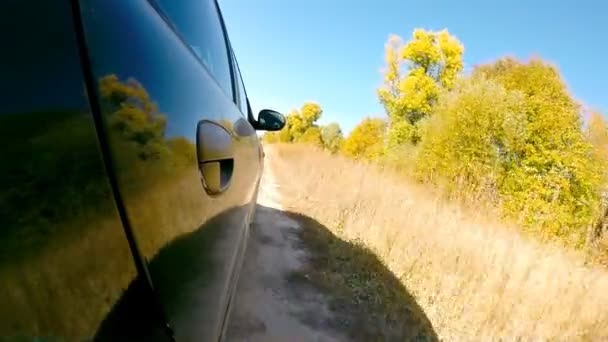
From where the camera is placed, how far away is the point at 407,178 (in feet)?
27.3

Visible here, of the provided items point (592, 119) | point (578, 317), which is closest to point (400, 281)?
point (578, 317)

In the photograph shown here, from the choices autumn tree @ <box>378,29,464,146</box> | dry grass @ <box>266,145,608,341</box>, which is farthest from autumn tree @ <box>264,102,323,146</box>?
dry grass @ <box>266,145,608,341</box>

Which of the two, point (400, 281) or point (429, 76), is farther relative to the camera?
point (429, 76)

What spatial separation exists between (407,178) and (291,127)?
46358 mm

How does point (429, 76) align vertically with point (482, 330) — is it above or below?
above

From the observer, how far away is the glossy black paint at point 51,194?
1.09 ft

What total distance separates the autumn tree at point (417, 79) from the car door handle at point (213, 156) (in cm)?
2750

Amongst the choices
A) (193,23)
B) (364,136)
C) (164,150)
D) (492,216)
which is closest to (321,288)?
(193,23)

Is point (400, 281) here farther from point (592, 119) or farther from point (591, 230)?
point (592, 119)

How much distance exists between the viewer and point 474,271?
3.51 m

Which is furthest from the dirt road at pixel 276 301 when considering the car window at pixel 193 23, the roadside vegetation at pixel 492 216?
the car window at pixel 193 23

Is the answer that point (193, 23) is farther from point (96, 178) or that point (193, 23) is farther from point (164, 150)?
point (96, 178)

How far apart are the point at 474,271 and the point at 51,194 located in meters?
3.84

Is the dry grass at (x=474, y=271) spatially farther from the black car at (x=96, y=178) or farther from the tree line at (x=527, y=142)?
the tree line at (x=527, y=142)
